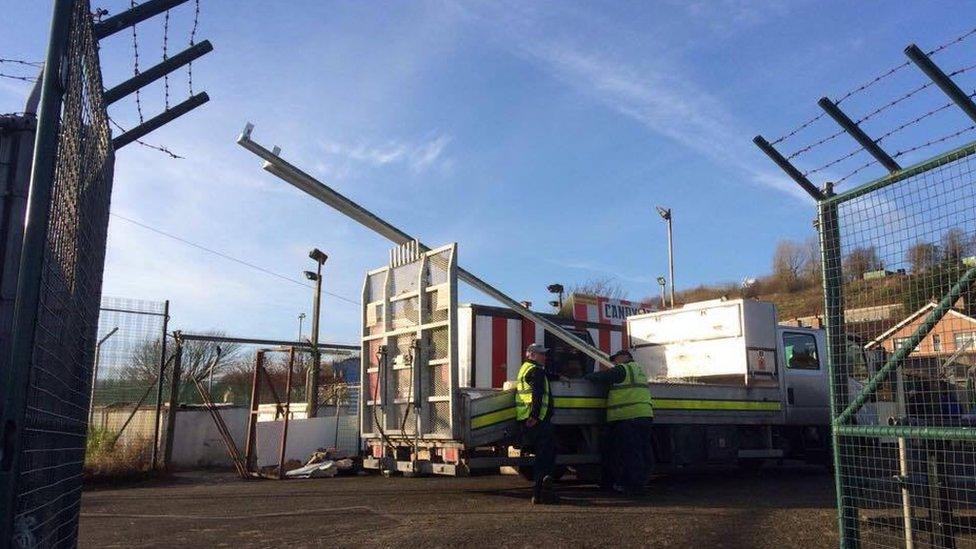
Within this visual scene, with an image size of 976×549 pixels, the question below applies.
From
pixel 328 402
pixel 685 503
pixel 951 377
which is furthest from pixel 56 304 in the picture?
pixel 328 402

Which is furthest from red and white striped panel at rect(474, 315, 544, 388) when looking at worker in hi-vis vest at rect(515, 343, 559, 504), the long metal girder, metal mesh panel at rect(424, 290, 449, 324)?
worker in hi-vis vest at rect(515, 343, 559, 504)

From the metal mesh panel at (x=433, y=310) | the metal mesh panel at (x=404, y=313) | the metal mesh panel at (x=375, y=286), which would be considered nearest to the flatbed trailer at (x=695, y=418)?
the metal mesh panel at (x=433, y=310)

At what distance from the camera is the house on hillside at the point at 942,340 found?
4.25m

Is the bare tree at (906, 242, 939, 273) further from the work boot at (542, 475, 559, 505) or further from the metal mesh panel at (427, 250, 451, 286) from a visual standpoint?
the metal mesh panel at (427, 250, 451, 286)

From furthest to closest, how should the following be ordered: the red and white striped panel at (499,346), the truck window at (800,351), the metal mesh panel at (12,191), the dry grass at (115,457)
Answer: the red and white striped panel at (499,346) → the truck window at (800,351) → the dry grass at (115,457) → the metal mesh panel at (12,191)

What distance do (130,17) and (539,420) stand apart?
608 cm

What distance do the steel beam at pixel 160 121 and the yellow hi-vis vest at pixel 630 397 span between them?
624cm

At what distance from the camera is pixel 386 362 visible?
9.72 m

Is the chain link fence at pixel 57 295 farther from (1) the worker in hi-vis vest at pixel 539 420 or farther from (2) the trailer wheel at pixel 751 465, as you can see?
(2) the trailer wheel at pixel 751 465

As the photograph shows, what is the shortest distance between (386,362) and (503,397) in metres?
1.65

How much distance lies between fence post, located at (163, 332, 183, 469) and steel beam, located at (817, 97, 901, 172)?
10.7 meters

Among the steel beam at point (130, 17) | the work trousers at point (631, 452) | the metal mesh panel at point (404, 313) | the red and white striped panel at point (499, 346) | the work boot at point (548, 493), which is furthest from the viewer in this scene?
the red and white striped panel at point (499, 346)

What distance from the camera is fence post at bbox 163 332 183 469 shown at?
41.0 ft

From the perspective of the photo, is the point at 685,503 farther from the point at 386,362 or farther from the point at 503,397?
the point at 386,362
